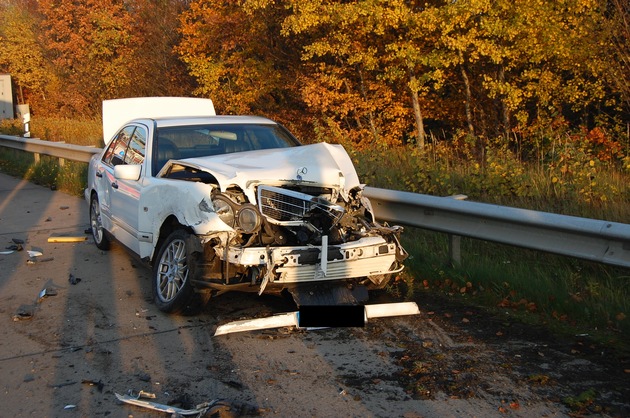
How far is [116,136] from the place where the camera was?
875cm

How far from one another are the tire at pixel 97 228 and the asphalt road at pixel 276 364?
6.13 feet

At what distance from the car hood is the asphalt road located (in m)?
1.11

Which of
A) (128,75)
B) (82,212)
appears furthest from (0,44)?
(82,212)

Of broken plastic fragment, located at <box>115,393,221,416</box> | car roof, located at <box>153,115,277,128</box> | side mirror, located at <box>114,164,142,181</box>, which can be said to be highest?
car roof, located at <box>153,115,277,128</box>

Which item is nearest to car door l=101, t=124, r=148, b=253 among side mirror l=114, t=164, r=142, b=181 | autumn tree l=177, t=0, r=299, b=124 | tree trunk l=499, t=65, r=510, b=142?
side mirror l=114, t=164, r=142, b=181

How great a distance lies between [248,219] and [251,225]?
0.19ft

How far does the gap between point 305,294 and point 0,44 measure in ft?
167

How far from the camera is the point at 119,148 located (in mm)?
8516

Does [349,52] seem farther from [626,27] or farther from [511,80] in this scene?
[626,27]

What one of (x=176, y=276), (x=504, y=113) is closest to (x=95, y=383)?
(x=176, y=276)

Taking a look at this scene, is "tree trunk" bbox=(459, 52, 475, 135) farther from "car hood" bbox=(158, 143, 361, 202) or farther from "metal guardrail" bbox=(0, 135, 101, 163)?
"car hood" bbox=(158, 143, 361, 202)

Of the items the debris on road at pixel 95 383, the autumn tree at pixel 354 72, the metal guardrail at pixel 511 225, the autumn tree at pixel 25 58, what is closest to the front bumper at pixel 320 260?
the metal guardrail at pixel 511 225

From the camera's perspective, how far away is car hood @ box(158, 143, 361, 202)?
20.2ft

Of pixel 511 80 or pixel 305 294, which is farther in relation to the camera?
pixel 511 80
